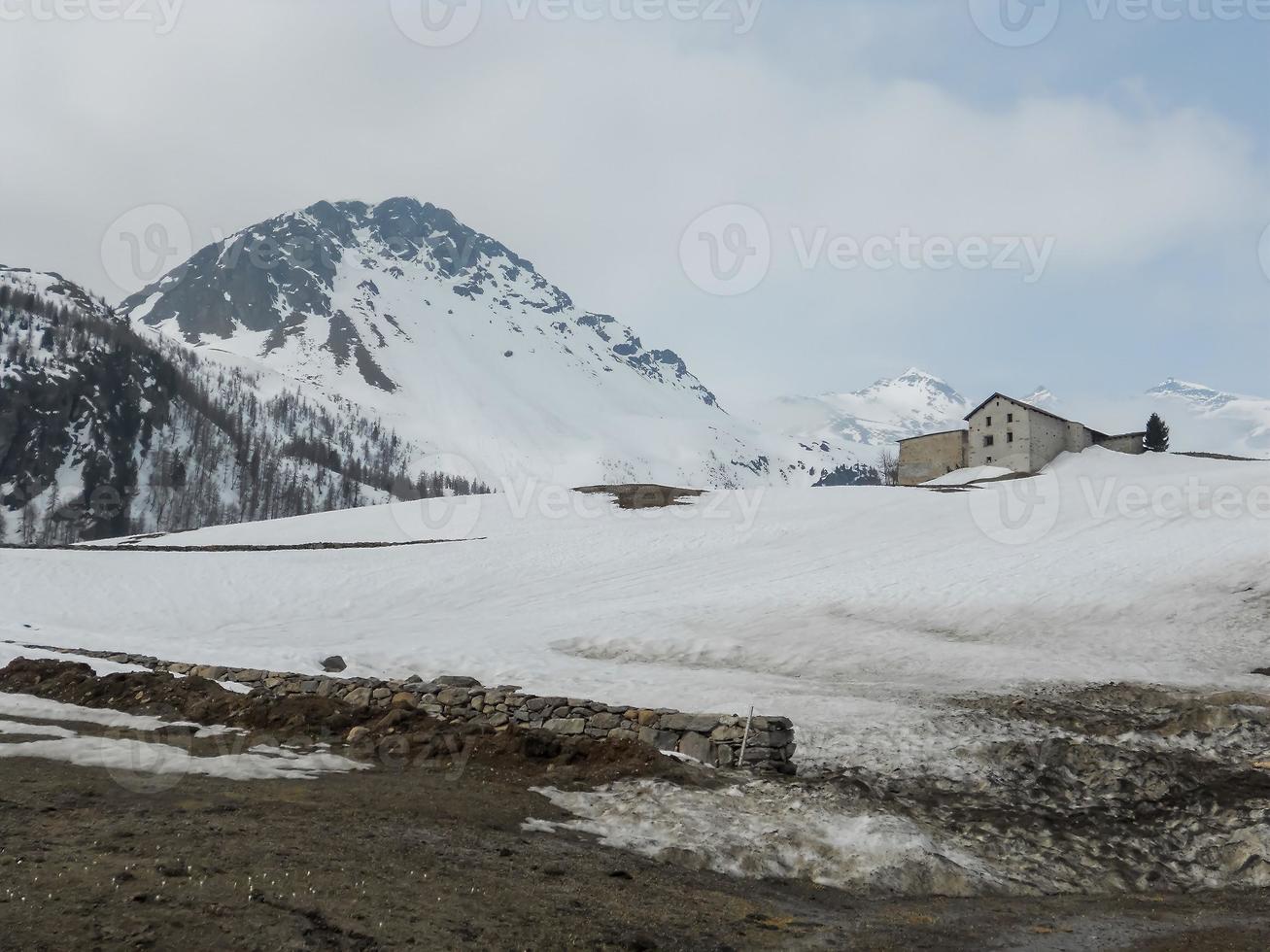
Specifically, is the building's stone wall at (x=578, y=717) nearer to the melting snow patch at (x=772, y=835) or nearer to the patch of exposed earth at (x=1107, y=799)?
the melting snow patch at (x=772, y=835)

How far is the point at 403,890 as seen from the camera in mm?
7566

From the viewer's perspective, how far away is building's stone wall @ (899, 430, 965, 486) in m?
92.8

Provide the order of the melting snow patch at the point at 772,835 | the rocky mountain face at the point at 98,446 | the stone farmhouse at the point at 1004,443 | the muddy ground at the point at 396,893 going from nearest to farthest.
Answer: the muddy ground at the point at 396,893 < the melting snow patch at the point at 772,835 < the stone farmhouse at the point at 1004,443 < the rocky mountain face at the point at 98,446

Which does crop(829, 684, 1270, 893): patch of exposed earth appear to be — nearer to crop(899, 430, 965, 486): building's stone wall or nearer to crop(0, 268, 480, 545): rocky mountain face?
crop(899, 430, 965, 486): building's stone wall

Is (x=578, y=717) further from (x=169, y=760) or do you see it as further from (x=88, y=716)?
(x=88, y=716)

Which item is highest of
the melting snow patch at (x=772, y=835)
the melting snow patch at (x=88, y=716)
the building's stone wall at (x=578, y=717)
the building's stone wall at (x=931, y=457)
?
the building's stone wall at (x=931, y=457)

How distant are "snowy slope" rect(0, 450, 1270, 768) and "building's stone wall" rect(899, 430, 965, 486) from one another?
37.0 metres

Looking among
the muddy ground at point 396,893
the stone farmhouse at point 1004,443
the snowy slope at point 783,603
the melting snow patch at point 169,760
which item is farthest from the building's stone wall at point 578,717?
the stone farmhouse at point 1004,443

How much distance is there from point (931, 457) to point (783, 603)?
70.0 metres

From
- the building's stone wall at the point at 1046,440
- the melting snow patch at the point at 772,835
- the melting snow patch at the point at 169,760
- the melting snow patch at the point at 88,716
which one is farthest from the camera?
the building's stone wall at the point at 1046,440

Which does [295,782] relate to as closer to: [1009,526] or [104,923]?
[104,923]

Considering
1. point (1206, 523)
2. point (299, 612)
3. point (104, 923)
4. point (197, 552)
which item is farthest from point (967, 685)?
point (197, 552)

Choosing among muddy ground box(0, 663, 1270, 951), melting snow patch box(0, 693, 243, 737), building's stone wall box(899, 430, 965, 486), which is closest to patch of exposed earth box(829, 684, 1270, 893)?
muddy ground box(0, 663, 1270, 951)

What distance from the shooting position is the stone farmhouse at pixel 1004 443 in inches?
3413
